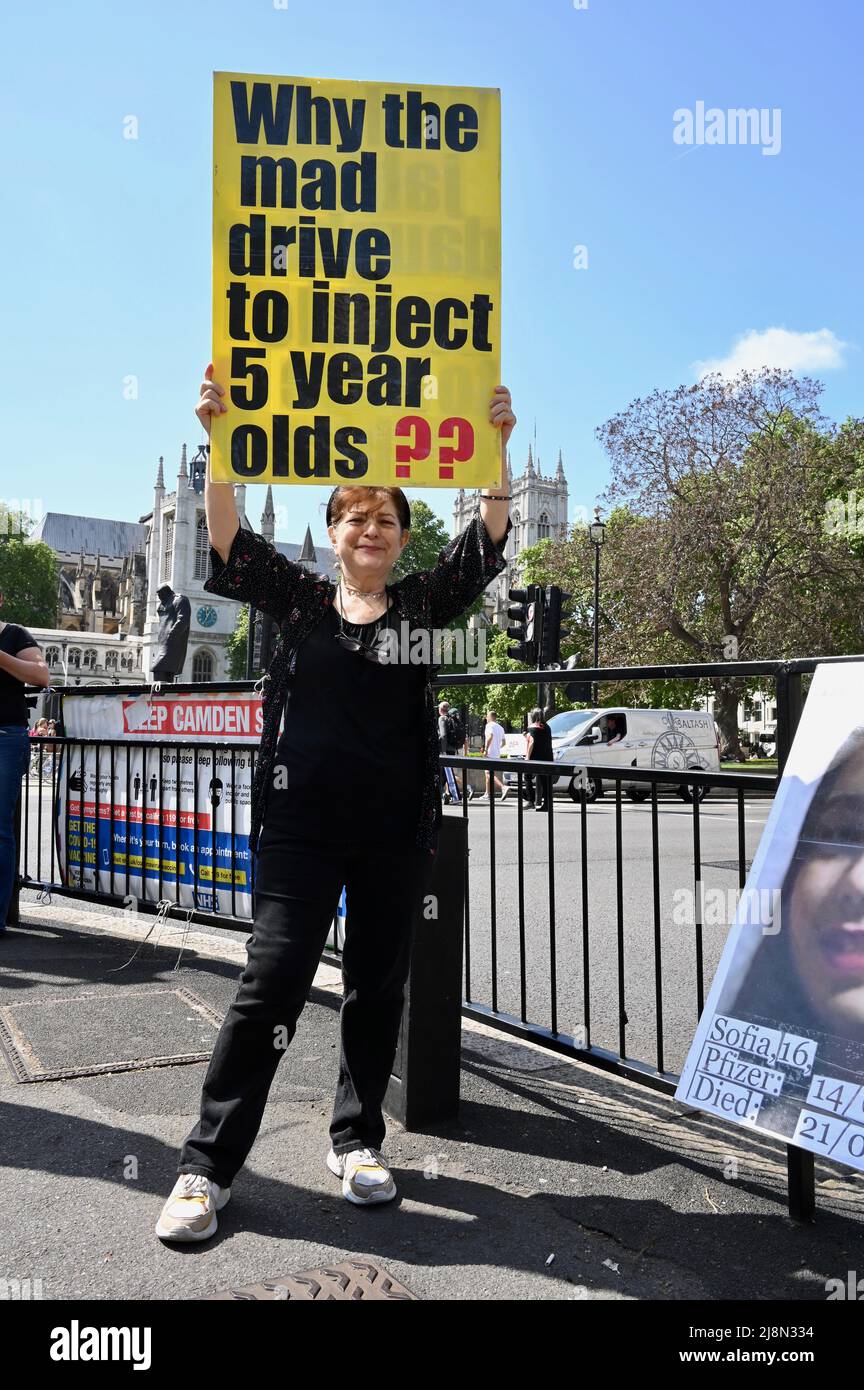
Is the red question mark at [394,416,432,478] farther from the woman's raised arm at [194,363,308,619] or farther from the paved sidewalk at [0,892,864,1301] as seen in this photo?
the paved sidewalk at [0,892,864,1301]

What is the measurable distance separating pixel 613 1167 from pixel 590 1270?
0.66 metres

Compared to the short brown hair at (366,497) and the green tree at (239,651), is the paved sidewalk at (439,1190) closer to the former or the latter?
the short brown hair at (366,497)

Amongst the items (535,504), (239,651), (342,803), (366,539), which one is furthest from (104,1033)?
(535,504)

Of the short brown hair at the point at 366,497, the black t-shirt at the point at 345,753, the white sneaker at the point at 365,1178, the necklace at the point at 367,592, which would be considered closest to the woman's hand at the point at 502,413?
the short brown hair at the point at 366,497

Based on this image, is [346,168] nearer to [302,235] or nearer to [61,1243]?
[302,235]

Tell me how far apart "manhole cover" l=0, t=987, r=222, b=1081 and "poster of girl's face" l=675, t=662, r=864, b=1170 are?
85.4 inches

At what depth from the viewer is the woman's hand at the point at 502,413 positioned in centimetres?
316

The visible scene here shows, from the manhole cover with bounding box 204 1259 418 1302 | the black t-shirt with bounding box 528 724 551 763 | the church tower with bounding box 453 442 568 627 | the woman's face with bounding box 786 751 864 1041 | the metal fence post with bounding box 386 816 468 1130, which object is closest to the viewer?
the manhole cover with bounding box 204 1259 418 1302

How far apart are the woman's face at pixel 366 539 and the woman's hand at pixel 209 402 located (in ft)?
1.49

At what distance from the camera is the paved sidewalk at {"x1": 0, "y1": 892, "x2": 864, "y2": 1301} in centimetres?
248

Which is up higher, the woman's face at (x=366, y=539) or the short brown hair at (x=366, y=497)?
the short brown hair at (x=366, y=497)

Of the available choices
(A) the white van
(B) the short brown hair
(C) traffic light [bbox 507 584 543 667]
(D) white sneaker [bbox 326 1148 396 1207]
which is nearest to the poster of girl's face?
(D) white sneaker [bbox 326 1148 396 1207]

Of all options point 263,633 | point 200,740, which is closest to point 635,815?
point 263,633

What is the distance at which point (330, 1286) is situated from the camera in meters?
2.40
